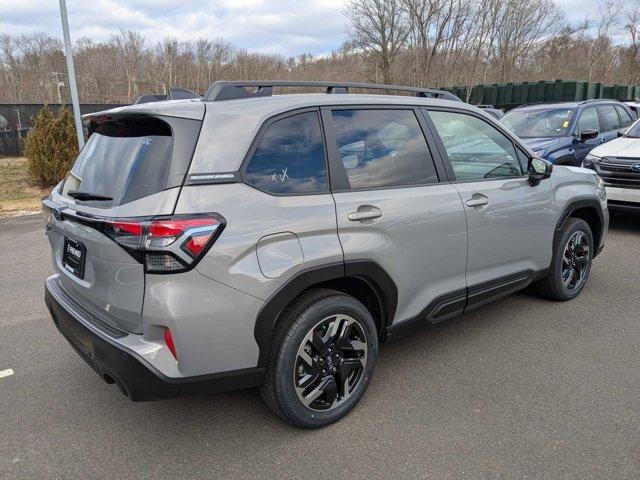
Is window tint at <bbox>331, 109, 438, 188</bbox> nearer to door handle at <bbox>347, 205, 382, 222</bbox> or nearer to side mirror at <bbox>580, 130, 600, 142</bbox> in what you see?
door handle at <bbox>347, 205, 382, 222</bbox>

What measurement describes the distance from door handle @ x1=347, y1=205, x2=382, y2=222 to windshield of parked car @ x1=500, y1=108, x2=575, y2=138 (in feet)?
22.9

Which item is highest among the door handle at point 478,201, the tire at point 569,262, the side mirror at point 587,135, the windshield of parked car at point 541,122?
the windshield of parked car at point 541,122

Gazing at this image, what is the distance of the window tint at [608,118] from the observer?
31.1 ft

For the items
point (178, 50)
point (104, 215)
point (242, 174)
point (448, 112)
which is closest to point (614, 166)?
point (448, 112)

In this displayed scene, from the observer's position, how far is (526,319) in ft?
13.8

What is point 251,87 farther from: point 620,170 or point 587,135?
point 587,135

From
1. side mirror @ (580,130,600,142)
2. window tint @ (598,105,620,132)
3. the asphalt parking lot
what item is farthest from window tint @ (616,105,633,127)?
the asphalt parking lot

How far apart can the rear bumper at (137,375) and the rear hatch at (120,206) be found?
0.11 m

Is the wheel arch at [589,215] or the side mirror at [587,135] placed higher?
the side mirror at [587,135]

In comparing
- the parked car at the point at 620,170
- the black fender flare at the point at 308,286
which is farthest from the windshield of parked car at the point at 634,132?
the black fender flare at the point at 308,286

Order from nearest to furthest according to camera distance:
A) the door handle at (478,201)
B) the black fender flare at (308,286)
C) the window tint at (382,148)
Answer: the black fender flare at (308,286)
the window tint at (382,148)
the door handle at (478,201)

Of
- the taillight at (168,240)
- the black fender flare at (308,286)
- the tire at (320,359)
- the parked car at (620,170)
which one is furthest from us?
the parked car at (620,170)

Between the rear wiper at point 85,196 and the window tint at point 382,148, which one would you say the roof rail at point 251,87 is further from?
the rear wiper at point 85,196

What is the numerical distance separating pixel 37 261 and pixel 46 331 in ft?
8.24
